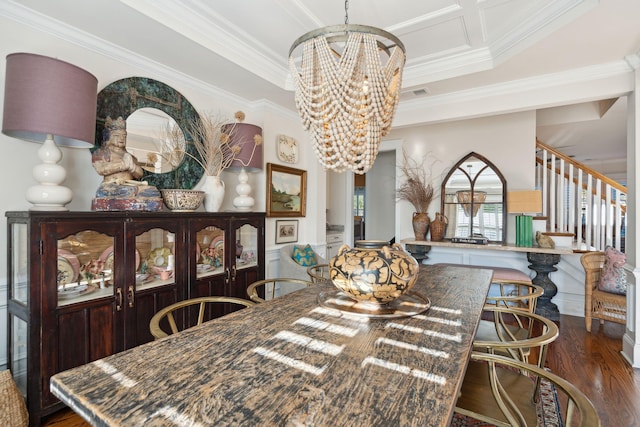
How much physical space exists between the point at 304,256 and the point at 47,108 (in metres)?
2.55

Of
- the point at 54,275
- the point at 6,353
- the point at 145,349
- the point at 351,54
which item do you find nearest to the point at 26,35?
the point at 54,275

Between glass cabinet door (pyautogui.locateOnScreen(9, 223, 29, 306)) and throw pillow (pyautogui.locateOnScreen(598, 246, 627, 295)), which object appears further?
throw pillow (pyautogui.locateOnScreen(598, 246, 627, 295))

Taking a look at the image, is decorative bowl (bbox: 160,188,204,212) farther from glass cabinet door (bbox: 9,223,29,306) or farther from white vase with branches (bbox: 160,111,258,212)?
glass cabinet door (bbox: 9,223,29,306)

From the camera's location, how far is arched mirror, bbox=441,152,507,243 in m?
4.08

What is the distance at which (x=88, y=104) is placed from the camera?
189 centimetres

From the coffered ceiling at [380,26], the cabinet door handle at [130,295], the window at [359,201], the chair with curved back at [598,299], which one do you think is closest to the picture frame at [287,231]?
the coffered ceiling at [380,26]

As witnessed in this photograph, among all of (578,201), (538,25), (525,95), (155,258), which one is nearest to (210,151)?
(155,258)

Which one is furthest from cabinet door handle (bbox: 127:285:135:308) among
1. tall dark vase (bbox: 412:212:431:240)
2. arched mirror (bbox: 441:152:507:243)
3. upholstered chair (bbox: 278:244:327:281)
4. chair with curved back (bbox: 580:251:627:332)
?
chair with curved back (bbox: 580:251:627:332)

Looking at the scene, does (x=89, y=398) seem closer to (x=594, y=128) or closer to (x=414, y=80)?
(x=414, y=80)

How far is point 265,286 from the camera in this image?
134 inches

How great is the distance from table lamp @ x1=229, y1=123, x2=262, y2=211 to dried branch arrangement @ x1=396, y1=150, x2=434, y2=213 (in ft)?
7.76

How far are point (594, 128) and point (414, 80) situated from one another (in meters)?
3.85

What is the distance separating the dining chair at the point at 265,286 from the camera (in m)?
1.91

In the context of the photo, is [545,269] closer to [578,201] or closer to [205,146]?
[578,201]
